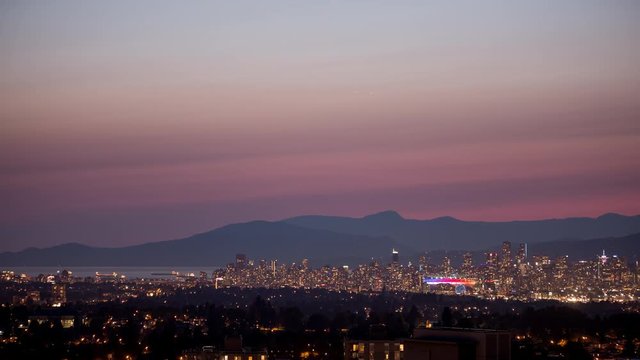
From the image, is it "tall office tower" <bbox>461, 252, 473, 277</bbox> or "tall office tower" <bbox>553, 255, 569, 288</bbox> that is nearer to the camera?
"tall office tower" <bbox>553, 255, 569, 288</bbox>

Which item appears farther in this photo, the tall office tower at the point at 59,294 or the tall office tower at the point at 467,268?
the tall office tower at the point at 467,268

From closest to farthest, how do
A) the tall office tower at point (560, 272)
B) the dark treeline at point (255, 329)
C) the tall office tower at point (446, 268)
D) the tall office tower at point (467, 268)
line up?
the dark treeline at point (255, 329)
the tall office tower at point (560, 272)
the tall office tower at point (467, 268)
the tall office tower at point (446, 268)

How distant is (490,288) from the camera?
146000 mm

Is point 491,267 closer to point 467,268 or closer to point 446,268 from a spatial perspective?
point 467,268

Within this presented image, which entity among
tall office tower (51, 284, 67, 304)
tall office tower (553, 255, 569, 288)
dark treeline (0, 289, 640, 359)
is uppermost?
tall office tower (553, 255, 569, 288)

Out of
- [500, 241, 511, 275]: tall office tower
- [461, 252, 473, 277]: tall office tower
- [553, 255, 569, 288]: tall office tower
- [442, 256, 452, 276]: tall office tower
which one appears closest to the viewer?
[553, 255, 569, 288]: tall office tower

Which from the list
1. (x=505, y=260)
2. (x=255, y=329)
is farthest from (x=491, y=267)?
(x=255, y=329)

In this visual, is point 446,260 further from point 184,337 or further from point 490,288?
point 184,337

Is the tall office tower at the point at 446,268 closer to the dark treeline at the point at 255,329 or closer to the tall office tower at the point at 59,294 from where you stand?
the tall office tower at the point at 59,294

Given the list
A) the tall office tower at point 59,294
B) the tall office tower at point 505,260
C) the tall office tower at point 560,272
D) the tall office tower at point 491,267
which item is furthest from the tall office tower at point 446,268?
the tall office tower at point 59,294

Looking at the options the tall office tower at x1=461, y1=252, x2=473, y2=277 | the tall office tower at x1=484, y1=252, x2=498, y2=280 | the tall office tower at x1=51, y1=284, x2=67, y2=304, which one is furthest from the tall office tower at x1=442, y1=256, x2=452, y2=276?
the tall office tower at x1=51, y1=284, x2=67, y2=304

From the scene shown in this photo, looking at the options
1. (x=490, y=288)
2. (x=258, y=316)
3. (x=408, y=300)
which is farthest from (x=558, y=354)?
(x=490, y=288)

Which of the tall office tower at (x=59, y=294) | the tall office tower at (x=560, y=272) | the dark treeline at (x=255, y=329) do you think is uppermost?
the tall office tower at (x=560, y=272)

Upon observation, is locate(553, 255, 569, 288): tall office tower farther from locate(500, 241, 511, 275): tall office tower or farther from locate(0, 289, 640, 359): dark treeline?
locate(0, 289, 640, 359): dark treeline
